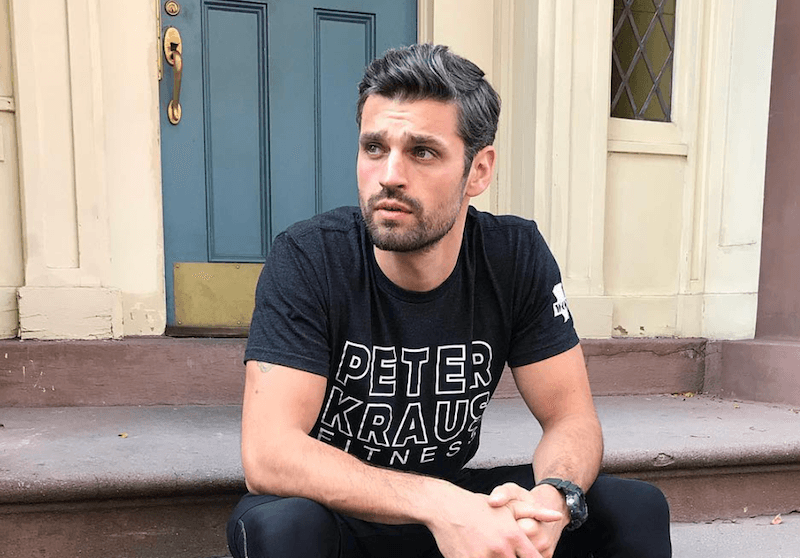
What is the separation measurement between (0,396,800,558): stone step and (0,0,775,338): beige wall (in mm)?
470

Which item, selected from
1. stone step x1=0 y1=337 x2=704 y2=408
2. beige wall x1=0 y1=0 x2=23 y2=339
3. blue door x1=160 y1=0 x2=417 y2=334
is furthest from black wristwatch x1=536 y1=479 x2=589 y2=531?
beige wall x1=0 y1=0 x2=23 y2=339

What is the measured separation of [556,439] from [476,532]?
344mm

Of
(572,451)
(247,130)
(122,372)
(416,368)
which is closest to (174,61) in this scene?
(247,130)

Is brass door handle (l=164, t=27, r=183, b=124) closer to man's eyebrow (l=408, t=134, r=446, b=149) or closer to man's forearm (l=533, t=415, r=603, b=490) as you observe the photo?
man's eyebrow (l=408, t=134, r=446, b=149)

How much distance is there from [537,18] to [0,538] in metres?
2.61

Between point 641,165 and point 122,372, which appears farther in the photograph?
point 641,165

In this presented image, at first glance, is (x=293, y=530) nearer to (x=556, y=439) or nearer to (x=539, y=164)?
(x=556, y=439)

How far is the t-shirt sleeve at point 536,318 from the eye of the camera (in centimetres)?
148

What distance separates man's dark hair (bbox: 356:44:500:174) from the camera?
133 cm

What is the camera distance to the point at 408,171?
52.4 inches

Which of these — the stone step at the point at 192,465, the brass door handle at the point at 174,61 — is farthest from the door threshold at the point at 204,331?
the brass door handle at the point at 174,61

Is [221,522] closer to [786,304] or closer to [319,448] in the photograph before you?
[319,448]

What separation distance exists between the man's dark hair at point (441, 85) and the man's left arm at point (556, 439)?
1.68 ft

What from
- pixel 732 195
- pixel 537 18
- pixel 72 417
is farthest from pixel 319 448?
pixel 732 195
